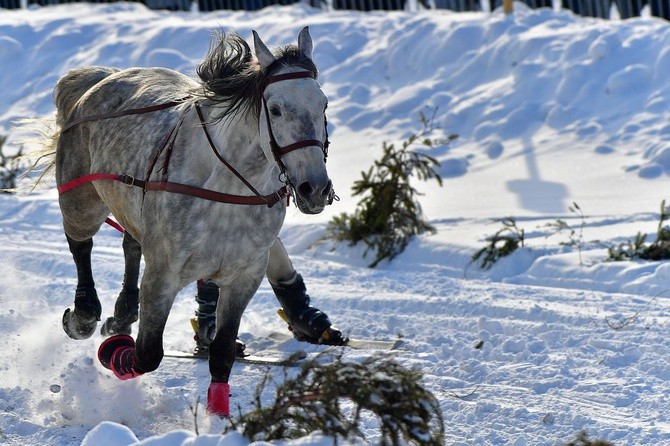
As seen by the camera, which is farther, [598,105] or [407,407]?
[598,105]

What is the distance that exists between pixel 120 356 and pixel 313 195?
1.59m

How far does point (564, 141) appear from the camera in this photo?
10.8 meters

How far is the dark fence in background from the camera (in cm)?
1406

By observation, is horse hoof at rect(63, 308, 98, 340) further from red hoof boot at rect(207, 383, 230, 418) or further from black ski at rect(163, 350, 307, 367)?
red hoof boot at rect(207, 383, 230, 418)

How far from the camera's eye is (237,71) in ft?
15.3

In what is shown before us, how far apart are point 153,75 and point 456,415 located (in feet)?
7.56

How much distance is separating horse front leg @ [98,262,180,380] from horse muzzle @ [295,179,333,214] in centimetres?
87

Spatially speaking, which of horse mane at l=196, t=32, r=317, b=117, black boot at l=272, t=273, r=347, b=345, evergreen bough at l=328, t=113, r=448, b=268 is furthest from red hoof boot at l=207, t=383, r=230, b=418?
evergreen bough at l=328, t=113, r=448, b=268

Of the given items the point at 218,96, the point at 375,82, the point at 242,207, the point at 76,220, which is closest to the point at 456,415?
the point at 242,207

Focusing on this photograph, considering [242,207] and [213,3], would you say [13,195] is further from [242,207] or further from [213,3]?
[213,3]

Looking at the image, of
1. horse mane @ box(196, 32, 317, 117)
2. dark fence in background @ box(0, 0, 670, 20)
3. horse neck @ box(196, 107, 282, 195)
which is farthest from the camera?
dark fence in background @ box(0, 0, 670, 20)

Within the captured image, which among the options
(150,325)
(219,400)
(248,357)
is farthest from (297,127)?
(248,357)

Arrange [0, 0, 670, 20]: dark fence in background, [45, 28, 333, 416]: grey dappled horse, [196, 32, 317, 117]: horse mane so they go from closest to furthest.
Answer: [45, 28, 333, 416]: grey dappled horse, [196, 32, 317, 117]: horse mane, [0, 0, 670, 20]: dark fence in background

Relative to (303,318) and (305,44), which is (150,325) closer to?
(305,44)
